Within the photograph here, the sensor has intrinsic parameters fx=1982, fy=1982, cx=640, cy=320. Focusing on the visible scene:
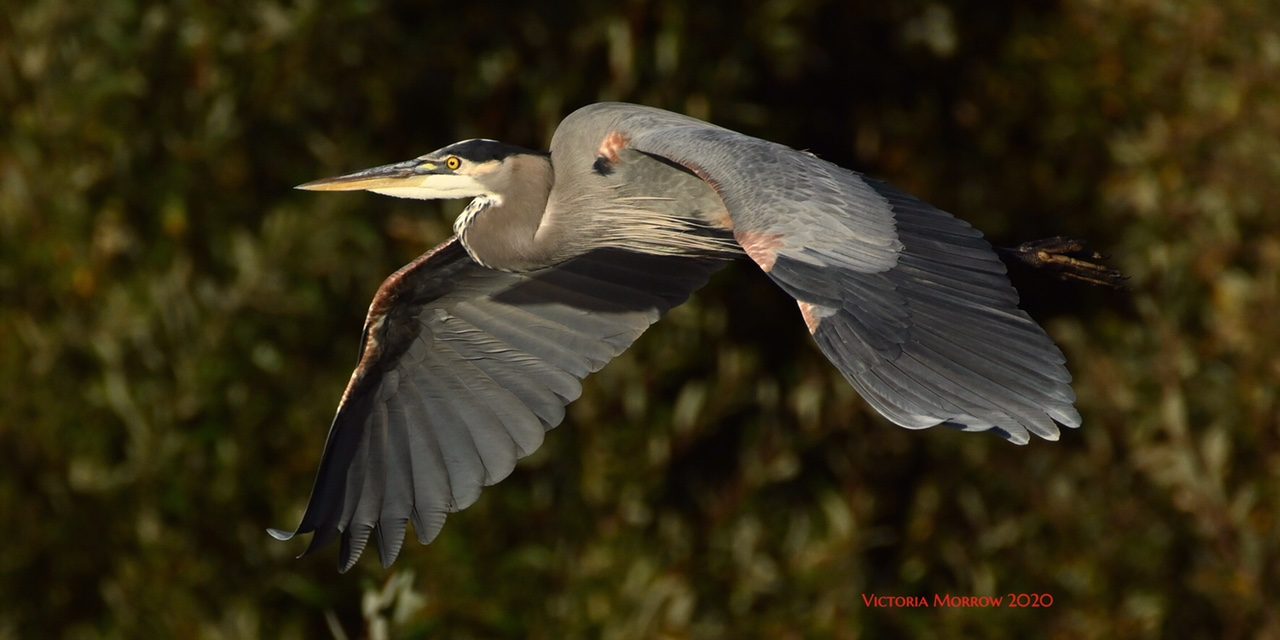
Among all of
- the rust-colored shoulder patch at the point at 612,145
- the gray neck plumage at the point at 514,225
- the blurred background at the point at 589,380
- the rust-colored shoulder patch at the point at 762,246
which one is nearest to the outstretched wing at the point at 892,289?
the rust-colored shoulder patch at the point at 762,246

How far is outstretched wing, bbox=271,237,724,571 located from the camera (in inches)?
174

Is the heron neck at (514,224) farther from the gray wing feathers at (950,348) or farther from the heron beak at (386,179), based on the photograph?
the gray wing feathers at (950,348)

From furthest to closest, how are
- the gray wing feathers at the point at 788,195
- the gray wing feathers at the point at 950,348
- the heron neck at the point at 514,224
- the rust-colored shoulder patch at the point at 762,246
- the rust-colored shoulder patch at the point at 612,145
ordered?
the heron neck at the point at 514,224, the rust-colored shoulder patch at the point at 612,145, the gray wing feathers at the point at 788,195, the rust-colored shoulder patch at the point at 762,246, the gray wing feathers at the point at 950,348

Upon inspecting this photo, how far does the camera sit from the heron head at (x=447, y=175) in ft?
14.9

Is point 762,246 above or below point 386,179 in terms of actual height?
above

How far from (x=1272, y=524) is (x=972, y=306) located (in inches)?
103

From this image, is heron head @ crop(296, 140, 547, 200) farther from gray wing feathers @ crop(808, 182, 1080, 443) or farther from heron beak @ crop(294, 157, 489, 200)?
gray wing feathers @ crop(808, 182, 1080, 443)

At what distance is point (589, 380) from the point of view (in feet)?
18.6

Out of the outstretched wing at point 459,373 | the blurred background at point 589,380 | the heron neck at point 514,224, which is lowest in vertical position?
the blurred background at point 589,380

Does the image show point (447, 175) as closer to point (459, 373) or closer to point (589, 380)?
point (459, 373)

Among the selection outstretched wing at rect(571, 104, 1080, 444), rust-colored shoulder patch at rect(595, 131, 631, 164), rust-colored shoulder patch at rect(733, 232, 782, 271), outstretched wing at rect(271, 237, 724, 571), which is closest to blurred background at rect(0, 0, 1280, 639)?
outstretched wing at rect(271, 237, 724, 571)

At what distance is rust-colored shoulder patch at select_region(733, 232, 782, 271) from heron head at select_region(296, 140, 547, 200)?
Answer: 3.47 feet

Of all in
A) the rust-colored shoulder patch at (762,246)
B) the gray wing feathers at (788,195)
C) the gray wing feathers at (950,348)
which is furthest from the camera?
the gray wing feathers at (788,195)

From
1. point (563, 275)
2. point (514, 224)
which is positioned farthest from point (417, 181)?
point (563, 275)
